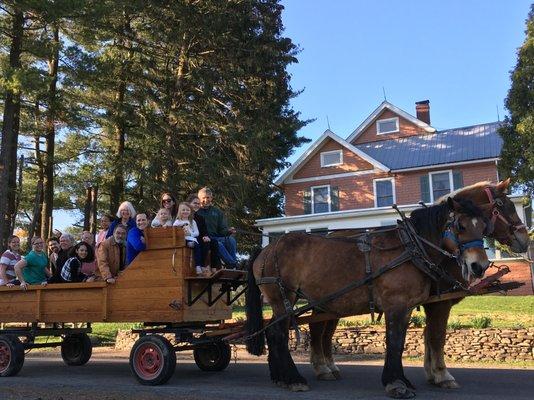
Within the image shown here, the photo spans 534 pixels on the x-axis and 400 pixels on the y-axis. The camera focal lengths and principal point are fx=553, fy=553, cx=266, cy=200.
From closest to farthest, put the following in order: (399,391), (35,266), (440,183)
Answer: (399,391) < (35,266) < (440,183)

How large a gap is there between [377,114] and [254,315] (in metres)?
28.2

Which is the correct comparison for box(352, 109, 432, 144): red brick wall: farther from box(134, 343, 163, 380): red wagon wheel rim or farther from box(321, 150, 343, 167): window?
box(134, 343, 163, 380): red wagon wheel rim

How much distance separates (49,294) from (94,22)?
13877mm

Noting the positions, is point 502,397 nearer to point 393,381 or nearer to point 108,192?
point 393,381

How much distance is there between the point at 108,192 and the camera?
28234 millimetres

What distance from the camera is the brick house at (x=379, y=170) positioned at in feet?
91.5

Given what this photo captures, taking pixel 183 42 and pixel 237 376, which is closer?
pixel 237 376

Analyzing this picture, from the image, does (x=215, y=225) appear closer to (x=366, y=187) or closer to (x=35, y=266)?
(x=35, y=266)

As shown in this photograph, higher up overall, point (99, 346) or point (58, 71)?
point (58, 71)

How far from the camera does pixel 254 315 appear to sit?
7.16 m

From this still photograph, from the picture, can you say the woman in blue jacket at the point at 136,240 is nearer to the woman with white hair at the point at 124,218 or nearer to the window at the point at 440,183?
the woman with white hair at the point at 124,218

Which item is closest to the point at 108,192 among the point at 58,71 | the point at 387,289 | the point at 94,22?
the point at 58,71

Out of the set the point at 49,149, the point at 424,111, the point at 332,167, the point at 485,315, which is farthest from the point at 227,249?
the point at 424,111

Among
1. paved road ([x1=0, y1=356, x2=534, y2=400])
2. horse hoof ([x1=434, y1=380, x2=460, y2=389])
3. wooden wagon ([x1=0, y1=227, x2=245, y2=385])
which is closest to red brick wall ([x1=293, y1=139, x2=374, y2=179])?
paved road ([x1=0, y1=356, x2=534, y2=400])
